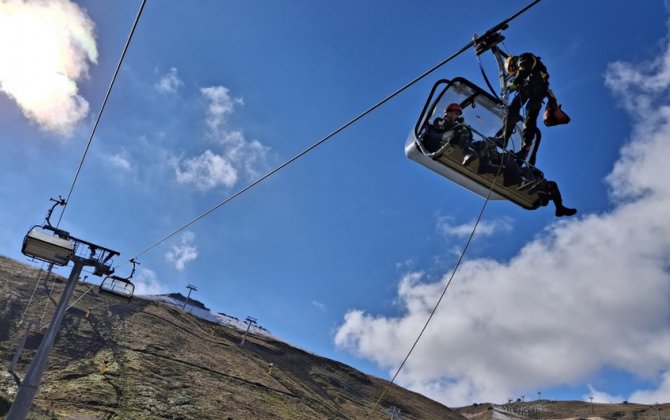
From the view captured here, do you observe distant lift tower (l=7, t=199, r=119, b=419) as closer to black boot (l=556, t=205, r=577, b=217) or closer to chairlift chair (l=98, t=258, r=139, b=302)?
chairlift chair (l=98, t=258, r=139, b=302)

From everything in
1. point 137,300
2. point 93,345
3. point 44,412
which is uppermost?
point 137,300

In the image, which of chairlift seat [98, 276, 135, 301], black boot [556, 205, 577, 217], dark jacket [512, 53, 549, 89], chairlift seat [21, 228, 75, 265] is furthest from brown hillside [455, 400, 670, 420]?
dark jacket [512, 53, 549, 89]

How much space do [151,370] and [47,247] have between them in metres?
19.4

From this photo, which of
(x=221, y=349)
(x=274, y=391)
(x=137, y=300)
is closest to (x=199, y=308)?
(x=137, y=300)

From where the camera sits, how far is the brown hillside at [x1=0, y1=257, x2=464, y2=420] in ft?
76.1

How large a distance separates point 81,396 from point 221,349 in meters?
22.0

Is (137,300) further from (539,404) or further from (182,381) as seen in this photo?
(539,404)

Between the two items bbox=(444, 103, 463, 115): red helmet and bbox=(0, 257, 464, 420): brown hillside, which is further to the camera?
bbox=(0, 257, 464, 420): brown hillside

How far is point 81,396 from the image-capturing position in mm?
22406

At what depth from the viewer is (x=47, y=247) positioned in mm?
13273

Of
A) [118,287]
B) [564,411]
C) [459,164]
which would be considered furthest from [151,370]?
[564,411]

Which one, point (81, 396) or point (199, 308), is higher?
point (199, 308)

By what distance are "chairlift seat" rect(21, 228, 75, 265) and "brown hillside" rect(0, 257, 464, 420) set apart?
3025 millimetres

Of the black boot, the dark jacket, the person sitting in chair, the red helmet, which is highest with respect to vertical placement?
the dark jacket
